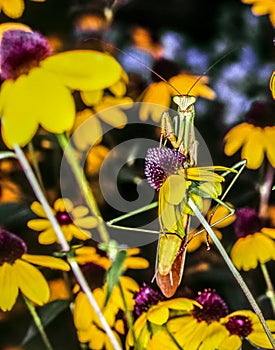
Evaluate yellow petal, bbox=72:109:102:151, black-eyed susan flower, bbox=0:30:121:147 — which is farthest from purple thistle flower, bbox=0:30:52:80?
yellow petal, bbox=72:109:102:151

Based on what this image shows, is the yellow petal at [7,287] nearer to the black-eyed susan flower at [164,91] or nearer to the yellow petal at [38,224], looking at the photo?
the yellow petal at [38,224]

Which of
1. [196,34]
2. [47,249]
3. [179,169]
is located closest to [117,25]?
[196,34]

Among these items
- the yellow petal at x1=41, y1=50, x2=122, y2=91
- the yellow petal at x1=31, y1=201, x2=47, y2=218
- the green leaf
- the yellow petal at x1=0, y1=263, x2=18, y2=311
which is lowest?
the yellow petal at x1=0, y1=263, x2=18, y2=311

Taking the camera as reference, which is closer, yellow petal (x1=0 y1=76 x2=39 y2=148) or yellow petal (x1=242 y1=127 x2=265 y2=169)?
yellow petal (x1=0 y1=76 x2=39 y2=148)

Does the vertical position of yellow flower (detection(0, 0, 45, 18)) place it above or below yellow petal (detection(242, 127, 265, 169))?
above

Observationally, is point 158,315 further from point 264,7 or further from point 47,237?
point 264,7

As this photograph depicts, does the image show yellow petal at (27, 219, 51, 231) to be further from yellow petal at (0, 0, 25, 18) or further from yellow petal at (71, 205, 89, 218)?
yellow petal at (0, 0, 25, 18)

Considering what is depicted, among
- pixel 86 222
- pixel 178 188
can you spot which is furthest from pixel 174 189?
pixel 86 222
